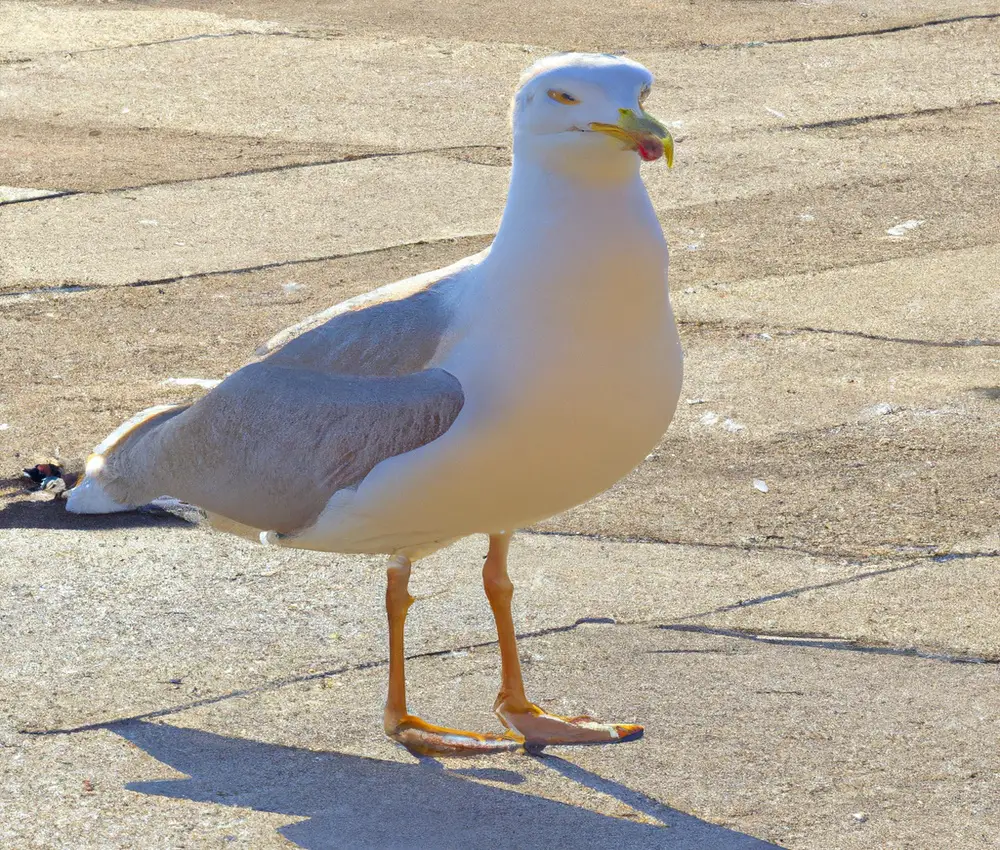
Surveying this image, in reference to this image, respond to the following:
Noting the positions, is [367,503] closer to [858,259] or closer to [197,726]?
[197,726]

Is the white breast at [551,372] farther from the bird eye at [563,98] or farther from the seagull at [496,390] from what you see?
the bird eye at [563,98]

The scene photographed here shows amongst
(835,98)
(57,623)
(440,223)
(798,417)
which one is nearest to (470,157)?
(440,223)

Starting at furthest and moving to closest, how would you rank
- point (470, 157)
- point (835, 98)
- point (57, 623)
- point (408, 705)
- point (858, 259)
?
point (835, 98) → point (470, 157) → point (858, 259) → point (57, 623) → point (408, 705)

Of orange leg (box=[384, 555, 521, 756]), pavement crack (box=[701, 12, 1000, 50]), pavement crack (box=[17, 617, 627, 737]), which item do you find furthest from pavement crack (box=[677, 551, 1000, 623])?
pavement crack (box=[701, 12, 1000, 50])

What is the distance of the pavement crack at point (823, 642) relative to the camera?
17.1 feet

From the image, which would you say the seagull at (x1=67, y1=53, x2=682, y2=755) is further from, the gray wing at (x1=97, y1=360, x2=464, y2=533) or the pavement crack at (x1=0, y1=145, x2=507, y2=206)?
the pavement crack at (x1=0, y1=145, x2=507, y2=206)

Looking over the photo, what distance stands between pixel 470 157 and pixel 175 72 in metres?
2.84

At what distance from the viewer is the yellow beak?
4117 mm

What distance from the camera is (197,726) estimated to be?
4.84 meters

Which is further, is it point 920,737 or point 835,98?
point 835,98

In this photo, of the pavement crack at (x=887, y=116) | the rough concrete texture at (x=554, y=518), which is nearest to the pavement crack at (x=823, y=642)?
the rough concrete texture at (x=554, y=518)

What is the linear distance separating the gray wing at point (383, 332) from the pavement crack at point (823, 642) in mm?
1465

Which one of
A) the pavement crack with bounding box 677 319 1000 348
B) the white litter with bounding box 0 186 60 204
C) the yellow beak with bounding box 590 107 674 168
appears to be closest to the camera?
the yellow beak with bounding box 590 107 674 168

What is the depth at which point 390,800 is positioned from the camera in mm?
4469
